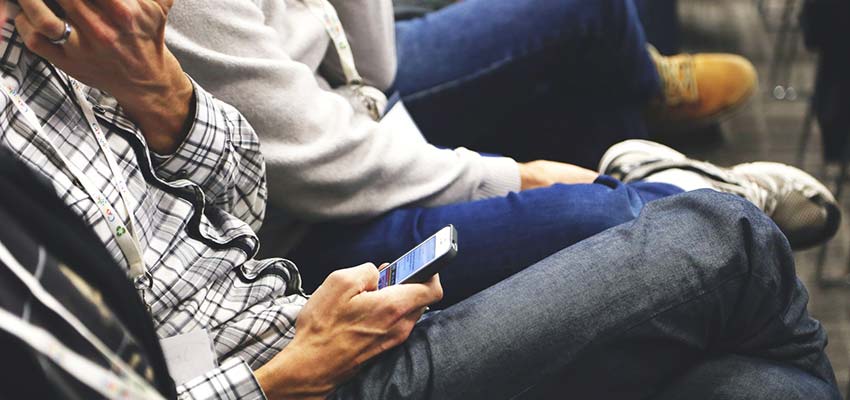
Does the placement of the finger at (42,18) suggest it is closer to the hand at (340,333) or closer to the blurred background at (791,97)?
the hand at (340,333)

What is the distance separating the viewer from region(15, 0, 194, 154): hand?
29.5 inches

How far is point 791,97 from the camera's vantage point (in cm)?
211

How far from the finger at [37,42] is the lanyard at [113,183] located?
1.6 inches

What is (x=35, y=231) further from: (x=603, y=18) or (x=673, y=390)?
(x=603, y=18)

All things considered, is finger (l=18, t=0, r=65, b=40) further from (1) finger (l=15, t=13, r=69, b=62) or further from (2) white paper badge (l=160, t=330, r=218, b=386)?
(2) white paper badge (l=160, t=330, r=218, b=386)

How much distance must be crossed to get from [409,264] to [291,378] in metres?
0.16

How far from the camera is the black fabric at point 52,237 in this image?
A: 572mm

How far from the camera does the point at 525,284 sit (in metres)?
0.90

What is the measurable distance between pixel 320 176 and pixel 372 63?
25cm

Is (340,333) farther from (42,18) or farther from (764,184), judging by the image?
(764,184)

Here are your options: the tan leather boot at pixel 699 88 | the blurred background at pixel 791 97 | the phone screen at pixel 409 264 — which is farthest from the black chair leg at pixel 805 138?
the phone screen at pixel 409 264

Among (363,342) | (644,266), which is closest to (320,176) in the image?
(363,342)

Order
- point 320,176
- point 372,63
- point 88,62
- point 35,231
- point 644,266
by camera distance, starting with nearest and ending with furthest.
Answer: point 35,231 → point 88,62 → point 644,266 → point 320,176 → point 372,63

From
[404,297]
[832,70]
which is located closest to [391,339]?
[404,297]
